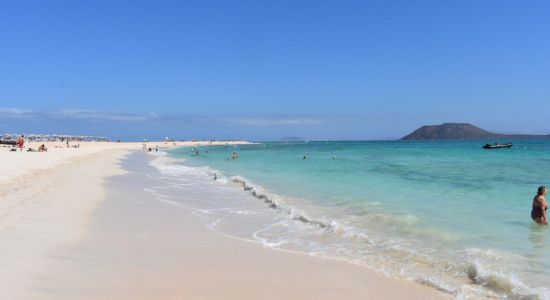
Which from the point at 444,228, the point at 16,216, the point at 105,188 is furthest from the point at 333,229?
the point at 105,188

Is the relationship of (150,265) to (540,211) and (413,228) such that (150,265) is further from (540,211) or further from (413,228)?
(540,211)

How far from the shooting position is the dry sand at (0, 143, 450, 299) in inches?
199

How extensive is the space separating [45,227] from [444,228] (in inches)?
311

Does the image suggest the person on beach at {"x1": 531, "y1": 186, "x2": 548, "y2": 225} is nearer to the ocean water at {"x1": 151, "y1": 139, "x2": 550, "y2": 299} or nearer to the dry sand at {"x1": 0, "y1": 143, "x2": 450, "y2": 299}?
the ocean water at {"x1": 151, "y1": 139, "x2": 550, "y2": 299}

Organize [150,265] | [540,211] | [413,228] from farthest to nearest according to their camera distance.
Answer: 1. [540,211]
2. [413,228]
3. [150,265]

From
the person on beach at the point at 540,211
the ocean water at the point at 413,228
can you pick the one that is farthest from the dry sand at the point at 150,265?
the person on beach at the point at 540,211

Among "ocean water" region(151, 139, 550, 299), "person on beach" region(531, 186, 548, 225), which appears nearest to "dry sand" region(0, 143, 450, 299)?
"ocean water" region(151, 139, 550, 299)

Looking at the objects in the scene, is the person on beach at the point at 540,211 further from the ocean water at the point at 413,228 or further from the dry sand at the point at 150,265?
the dry sand at the point at 150,265

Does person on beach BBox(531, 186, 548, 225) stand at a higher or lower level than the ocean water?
higher

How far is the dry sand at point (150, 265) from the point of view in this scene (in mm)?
5043

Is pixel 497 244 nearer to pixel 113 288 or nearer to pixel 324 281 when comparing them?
pixel 324 281

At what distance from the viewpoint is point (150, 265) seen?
616 cm

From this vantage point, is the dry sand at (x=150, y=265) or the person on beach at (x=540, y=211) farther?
the person on beach at (x=540, y=211)

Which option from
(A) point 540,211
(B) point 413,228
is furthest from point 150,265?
(A) point 540,211
